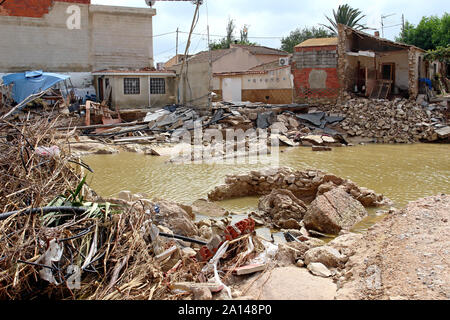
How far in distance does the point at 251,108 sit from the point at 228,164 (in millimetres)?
9058

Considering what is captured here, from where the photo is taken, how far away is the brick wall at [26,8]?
23953 millimetres

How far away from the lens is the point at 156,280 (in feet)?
14.0

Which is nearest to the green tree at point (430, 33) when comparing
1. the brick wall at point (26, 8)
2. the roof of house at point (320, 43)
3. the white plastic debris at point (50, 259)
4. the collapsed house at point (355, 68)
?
the collapsed house at point (355, 68)

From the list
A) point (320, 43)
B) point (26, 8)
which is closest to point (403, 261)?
point (320, 43)

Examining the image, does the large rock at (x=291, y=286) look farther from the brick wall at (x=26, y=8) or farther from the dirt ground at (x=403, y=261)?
the brick wall at (x=26, y=8)

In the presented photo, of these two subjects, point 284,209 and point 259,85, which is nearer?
point 284,209

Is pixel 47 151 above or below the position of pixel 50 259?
above

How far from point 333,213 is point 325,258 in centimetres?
274

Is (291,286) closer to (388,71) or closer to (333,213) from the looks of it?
(333,213)

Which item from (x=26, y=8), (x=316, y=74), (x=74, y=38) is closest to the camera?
(x=26, y=8)

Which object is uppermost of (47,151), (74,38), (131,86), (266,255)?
(74,38)

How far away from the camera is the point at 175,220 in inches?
243

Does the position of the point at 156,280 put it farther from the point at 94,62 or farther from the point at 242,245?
the point at 94,62

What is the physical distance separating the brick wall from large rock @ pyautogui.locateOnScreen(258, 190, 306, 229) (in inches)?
875
